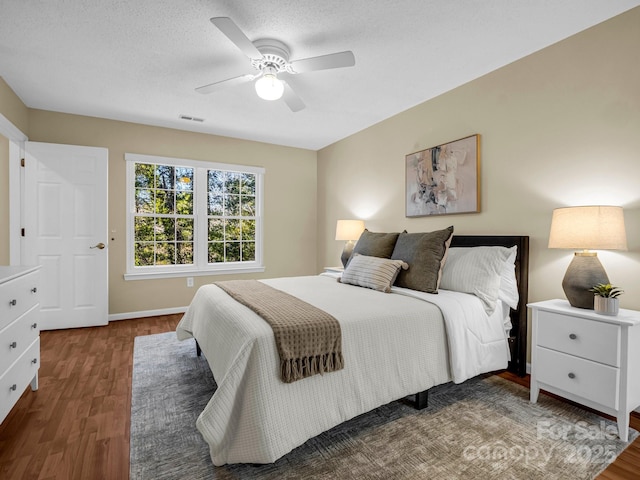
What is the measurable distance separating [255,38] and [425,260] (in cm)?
201

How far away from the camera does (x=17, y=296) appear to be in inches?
72.8

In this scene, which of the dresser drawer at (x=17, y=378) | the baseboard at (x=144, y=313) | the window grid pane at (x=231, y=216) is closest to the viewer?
the dresser drawer at (x=17, y=378)

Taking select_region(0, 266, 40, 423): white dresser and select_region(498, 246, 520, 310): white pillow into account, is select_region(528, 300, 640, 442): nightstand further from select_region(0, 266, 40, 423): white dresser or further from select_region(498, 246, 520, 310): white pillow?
select_region(0, 266, 40, 423): white dresser

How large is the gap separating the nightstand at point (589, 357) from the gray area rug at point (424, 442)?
16 centimetres

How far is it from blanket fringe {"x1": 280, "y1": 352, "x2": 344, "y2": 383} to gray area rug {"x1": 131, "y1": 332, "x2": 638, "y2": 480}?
0.42m

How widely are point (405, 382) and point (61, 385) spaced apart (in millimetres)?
2384

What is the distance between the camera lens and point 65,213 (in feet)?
11.9

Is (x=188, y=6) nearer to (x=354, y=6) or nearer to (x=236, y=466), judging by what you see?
(x=354, y=6)

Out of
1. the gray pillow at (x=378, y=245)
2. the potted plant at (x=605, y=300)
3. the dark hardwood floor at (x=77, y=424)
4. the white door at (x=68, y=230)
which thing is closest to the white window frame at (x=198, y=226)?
the white door at (x=68, y=230)

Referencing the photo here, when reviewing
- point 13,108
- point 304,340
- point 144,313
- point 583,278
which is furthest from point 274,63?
point 144,313

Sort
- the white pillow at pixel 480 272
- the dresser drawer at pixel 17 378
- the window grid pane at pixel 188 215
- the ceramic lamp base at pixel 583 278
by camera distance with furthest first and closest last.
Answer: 1. the window grid pane at pixel 188 215
2. the white pillow at pixel 480 272
3. the ceramic lamp base at pixel 583 278
4. the dresser drawer at pixel 17 378

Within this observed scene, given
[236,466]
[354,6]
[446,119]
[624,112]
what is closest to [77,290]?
[236,466]

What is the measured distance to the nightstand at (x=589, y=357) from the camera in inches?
67.4

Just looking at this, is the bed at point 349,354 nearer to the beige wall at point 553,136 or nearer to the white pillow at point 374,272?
the white pillow at point 374,272
